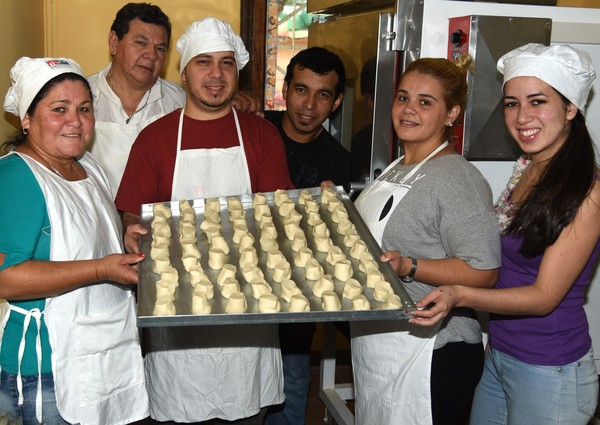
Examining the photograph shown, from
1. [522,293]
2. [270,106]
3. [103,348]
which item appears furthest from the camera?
→ [270,106]

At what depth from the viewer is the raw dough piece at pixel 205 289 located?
1.76 metres

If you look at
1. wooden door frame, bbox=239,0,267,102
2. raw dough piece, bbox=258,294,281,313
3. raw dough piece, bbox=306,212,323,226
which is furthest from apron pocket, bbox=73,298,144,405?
wooden door frame, bbox=239,0,267,102

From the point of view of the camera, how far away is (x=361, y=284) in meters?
1.90

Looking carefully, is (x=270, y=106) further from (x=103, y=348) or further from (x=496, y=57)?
(x=103, y=348)

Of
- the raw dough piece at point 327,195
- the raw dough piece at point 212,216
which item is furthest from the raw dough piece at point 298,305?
the raw dough piece at point 327,195

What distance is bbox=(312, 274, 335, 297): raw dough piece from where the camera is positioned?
1836mm

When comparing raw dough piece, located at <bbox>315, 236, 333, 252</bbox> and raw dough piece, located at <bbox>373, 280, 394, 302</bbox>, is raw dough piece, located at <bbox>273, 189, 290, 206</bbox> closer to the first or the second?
raw dough piece, located at <bbox>315, 236, 333, 252</bbox>

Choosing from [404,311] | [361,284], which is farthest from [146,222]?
[404,311]

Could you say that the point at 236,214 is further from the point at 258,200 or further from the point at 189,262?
the point at 189,262

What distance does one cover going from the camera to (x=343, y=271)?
1.92 metres

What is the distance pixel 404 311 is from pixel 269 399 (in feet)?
3.16

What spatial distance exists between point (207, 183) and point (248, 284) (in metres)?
0.64

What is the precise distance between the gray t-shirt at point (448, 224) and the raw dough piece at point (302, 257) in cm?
23

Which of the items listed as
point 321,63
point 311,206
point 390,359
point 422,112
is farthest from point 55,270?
point 321,63
